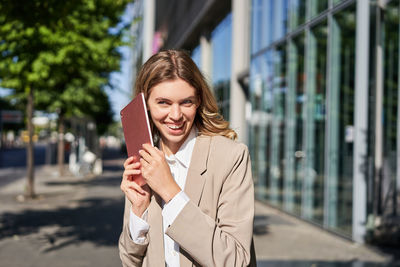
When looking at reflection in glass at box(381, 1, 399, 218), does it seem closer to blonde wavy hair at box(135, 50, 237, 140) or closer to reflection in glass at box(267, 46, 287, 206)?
reflection in glass at box(267, 46, 287, 206)

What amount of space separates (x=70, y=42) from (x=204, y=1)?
28.4 ft

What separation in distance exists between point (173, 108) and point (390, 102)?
7.02m

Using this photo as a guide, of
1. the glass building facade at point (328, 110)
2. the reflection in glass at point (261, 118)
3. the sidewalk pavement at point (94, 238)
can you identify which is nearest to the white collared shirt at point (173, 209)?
the sidewalk pavement at point (94, 238)

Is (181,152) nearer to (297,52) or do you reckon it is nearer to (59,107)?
(297,52)

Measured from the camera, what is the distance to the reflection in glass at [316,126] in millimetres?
9203

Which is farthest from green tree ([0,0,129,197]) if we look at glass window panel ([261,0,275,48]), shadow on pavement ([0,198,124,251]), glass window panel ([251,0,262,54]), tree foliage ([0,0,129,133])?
glass window panel ([261,0,275,48])

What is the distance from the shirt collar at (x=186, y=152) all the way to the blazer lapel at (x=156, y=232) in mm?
159

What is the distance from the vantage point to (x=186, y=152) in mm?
1731

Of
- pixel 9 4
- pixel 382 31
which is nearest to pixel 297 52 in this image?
pixel 382 31

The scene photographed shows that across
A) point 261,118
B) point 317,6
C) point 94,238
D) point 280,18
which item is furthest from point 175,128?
point 261,118

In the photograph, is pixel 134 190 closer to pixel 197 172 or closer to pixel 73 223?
pixel 197 172

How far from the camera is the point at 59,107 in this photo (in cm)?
1969

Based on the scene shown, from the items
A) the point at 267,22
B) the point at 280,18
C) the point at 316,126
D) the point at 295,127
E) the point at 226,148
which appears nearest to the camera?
the point at 226,148

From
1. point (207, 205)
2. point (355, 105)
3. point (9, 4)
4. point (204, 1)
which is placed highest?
point (204, 1)
